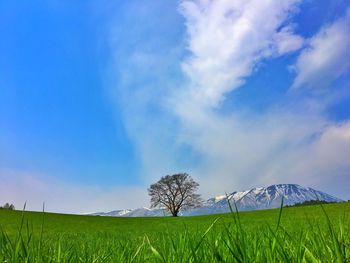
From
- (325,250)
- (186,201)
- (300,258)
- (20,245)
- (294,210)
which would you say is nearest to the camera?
(300,258)

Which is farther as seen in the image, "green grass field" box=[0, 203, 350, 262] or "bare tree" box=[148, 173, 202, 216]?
"bare tree" box=[148, 173, 202, 216]

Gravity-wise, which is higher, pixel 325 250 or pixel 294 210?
pixel 294 210

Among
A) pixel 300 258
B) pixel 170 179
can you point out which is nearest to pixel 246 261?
pixel 300 258

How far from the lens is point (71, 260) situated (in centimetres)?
308

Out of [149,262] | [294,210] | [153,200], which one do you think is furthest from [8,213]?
[153,200]

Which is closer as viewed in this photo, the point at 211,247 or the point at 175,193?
the point at 211,247

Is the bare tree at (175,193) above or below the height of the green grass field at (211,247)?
Result: above

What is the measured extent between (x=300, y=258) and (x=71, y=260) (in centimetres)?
168

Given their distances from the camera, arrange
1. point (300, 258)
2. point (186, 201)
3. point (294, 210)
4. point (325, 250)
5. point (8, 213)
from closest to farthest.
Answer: point (300, 258) < point (325, 250) < point (294, 210) < point (8, 213) < point (186, 201)

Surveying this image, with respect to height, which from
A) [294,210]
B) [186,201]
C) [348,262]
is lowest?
[348,262]

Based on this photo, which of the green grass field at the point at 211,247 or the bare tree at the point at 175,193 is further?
the bare tree at the point at 175,193

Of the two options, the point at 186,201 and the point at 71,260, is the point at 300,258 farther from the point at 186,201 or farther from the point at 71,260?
the point at 186,201

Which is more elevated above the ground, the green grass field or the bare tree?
the bare tree

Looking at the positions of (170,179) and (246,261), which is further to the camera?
(170,179)
